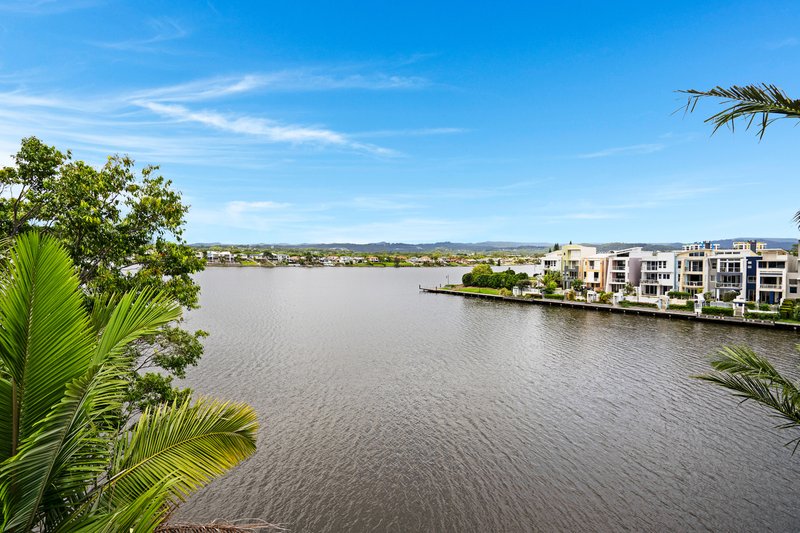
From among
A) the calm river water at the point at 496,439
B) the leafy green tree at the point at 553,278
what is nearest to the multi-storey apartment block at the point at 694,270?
the leafy green tree at the point at 553,278

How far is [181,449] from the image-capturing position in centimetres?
387

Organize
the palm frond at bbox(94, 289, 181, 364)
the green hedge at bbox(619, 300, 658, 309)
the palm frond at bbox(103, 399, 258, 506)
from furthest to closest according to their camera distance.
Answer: the green hedge at bbox(619, 300, 658, 309) → the palm frond at bbox(103, 399, 258, 506) → the palm frond at bbox(94, 289, 181, 364)

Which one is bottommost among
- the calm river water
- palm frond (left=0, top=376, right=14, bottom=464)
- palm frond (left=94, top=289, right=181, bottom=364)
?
the calm river water

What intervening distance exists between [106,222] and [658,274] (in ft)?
218

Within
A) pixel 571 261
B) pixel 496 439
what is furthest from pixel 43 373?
pixel 571 261

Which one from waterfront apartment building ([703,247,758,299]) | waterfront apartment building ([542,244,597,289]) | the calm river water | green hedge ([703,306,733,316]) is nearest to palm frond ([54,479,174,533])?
the calm river water

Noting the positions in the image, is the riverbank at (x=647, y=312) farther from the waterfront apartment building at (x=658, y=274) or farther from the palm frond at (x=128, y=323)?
the palm frond at (x=128, y=323)

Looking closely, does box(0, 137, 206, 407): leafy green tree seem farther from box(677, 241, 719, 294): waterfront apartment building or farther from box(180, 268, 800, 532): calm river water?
box(677, 241, 719, 294): waterfront apartment building

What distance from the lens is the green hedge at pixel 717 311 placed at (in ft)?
153

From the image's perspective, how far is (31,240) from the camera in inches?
112

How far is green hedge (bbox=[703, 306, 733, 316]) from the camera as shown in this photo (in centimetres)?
4675

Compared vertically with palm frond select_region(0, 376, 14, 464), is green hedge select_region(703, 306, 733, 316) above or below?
below

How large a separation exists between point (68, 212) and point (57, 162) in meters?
2.32

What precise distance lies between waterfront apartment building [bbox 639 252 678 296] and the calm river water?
74.1ft
